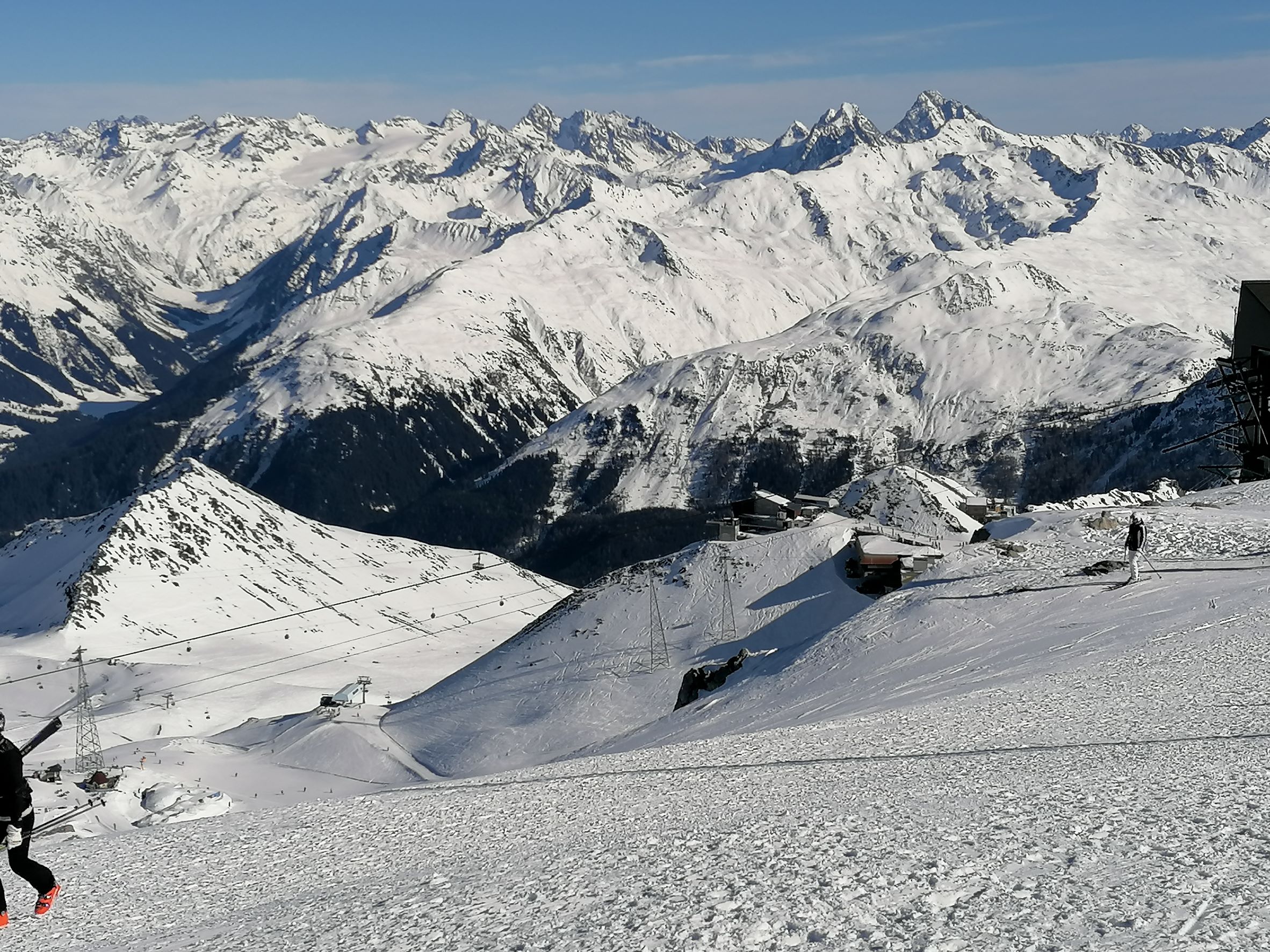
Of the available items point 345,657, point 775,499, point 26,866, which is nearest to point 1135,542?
point 26,866

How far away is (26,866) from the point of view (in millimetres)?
17625

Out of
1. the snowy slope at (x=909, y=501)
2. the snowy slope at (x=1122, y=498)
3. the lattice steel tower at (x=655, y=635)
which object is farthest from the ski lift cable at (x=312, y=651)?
the snowy slope at (x=1122, y=498)

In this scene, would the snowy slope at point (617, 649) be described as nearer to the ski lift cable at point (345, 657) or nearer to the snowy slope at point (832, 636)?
the snowy slope at point (832, 636)

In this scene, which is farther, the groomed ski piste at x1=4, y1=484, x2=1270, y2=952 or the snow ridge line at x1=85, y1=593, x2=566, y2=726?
the snow ridge line at x1=85, y1=593, x2=566, y2=726

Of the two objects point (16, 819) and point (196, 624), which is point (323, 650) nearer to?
point (196, 624)

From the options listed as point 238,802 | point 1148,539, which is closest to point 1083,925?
point 1148,539

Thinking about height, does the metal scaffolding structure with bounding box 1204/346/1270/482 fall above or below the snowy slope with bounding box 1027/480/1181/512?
above

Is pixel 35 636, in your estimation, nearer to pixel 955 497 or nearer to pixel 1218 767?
pixel 955 497

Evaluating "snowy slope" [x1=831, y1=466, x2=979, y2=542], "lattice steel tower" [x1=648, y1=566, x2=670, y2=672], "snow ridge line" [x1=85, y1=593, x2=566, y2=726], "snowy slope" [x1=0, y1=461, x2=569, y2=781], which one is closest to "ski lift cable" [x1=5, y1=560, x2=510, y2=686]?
"snowy slope" [x1=0, y1=461, x2=569, y2=781]

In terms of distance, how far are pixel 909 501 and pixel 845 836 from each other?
121702mm

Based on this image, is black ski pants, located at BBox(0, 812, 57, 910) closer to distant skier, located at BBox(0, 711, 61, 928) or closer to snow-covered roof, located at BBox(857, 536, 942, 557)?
distant skier, located at BBox(0, 711, 61, 928)

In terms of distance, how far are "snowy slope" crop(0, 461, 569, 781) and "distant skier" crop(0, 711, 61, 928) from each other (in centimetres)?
9100

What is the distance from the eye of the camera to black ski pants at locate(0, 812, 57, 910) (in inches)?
673

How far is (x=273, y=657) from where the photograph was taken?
6078 inches
